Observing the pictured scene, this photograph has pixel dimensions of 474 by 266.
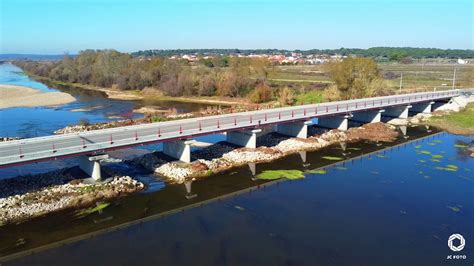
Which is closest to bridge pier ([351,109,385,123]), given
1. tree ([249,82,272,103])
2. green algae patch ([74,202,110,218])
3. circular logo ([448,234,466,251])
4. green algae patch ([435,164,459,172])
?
green algae patch ([435,164,459,172])

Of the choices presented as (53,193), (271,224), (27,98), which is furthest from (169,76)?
(271,224)

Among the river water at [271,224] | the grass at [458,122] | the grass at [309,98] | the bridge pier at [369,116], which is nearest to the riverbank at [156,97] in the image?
the grass at [309,98]

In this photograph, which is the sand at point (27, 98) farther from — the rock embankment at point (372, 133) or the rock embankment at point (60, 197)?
the rock embankment at point (372, 133)

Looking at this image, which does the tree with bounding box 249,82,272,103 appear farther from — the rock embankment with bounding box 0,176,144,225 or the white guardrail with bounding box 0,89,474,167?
the rock embankment with bounding box 0,176,144,225

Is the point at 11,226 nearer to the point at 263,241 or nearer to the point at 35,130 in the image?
the point at 263,241

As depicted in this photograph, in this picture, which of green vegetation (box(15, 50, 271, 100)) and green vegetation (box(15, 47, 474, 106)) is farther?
green vegetation (box(15, 50, 271, 100))

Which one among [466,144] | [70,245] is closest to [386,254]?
[70,245]
